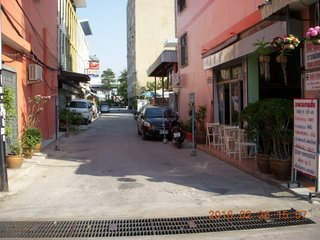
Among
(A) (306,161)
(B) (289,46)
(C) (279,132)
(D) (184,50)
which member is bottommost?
(A) (306,161)

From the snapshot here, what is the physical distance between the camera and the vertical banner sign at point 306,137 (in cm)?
565

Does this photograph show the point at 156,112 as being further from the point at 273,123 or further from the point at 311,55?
the point at 311,55

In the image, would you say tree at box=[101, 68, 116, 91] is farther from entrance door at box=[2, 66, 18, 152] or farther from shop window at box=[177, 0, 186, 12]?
entrance door at box=[2, 66, 18, 152]

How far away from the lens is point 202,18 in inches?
559

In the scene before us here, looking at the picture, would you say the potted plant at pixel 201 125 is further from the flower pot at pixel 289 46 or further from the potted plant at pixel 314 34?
the potted plant at pixel 314 34

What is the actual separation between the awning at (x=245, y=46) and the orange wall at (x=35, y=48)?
233 inches

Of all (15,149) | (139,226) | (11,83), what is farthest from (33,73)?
(139,226)

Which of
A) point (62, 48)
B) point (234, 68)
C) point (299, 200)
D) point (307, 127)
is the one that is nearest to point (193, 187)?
point (299, 200)

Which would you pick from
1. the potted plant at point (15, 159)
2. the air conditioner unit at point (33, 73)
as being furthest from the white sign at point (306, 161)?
the air conditioner unit at point (33, 73)

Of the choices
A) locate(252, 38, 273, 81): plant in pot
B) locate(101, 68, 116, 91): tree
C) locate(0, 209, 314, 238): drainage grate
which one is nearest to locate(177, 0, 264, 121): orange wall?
locate(252, 38, 273, 81): plant in pot

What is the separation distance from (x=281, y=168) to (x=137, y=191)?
288cm

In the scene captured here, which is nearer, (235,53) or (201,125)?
(235,53)

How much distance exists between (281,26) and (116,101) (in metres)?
96.6

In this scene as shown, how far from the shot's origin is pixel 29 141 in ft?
31.4
